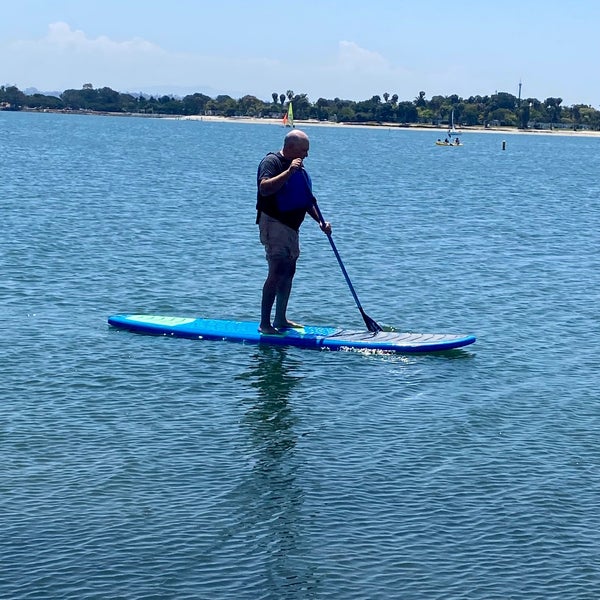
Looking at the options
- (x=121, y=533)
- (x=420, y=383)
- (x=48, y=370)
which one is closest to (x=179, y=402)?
(x=48, y=370)

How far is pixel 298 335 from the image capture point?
1730 cm

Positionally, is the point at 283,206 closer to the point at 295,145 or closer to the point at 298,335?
the point at 295,145

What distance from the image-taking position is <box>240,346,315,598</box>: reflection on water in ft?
31.4

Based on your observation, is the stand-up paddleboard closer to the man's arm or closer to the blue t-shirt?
the blue t-shirt

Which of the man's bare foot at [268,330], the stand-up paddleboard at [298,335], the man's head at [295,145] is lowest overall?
the stand-up paddleboard at [298,335]

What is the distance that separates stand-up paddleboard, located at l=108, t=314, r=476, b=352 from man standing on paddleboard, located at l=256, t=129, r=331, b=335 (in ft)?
1.74

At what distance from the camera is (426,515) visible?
10.7 metres

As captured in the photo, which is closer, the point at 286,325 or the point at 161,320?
the point at 286,325

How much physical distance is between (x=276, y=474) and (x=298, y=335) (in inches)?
223

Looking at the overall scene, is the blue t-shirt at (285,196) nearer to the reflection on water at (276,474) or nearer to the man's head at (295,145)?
the man's head at (295,145)

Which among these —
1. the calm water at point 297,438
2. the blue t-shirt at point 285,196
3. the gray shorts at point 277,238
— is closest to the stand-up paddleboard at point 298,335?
the calm water at point 297,438

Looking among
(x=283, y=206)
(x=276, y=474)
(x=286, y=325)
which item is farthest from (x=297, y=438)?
(x=286, y=325)

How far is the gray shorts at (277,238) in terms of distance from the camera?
54.6ft

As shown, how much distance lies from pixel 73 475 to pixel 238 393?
373 centimetres
